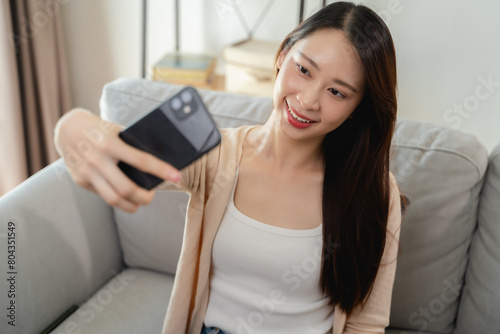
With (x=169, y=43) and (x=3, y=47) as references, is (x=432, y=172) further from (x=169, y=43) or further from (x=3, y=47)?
(x=3, y=47)

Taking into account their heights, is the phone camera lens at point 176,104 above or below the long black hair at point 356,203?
above

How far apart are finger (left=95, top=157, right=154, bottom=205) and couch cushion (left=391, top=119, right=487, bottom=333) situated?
30.5 inches

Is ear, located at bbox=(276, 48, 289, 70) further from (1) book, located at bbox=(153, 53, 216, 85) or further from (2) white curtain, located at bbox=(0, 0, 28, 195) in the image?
(2) white curtain, located at bbox=(0, 0, 28, 195)

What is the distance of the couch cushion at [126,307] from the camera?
1.21 m

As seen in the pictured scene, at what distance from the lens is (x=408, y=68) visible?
1962mm

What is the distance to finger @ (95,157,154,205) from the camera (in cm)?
58

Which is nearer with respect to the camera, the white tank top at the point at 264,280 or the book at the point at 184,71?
the white tank top at the point at 264,280

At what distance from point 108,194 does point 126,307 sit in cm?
79

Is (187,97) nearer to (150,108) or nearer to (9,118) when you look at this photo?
(150,108)

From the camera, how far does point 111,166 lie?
→ 1.94ft

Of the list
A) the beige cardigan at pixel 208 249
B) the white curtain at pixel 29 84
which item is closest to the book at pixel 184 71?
the white curtain at pixel 29 84

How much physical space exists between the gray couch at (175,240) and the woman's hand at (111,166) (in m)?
0.58

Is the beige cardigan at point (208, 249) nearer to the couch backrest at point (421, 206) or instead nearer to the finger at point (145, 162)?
the couch backrest at point (421, 206)

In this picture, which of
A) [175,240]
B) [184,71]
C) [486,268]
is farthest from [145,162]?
[184,71]
